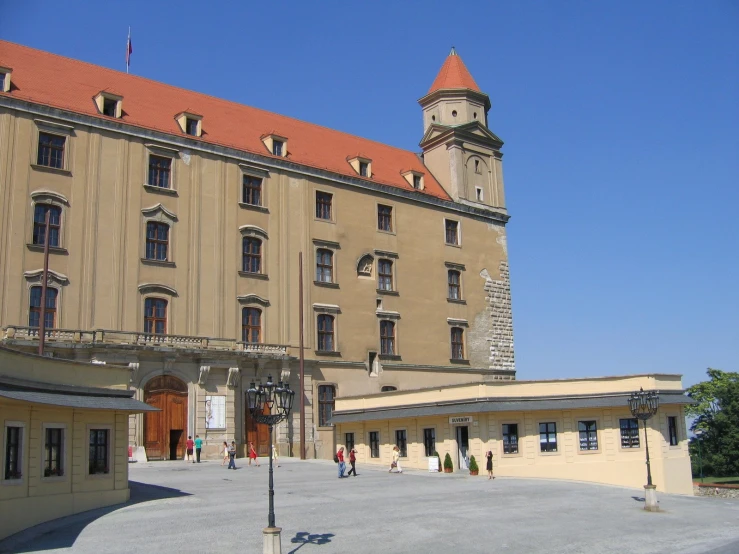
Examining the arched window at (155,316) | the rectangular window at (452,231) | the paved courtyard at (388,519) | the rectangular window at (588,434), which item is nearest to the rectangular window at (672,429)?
the rectangular window at (588,434)

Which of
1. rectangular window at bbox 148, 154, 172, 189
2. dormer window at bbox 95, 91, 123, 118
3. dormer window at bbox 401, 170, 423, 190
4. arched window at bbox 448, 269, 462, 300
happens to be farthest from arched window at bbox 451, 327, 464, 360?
dormer window at bbox 95, 91, 123, 118

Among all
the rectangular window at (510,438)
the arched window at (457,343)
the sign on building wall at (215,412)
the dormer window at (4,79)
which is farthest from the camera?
the arched window at (457,343)

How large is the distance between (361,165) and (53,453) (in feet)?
108

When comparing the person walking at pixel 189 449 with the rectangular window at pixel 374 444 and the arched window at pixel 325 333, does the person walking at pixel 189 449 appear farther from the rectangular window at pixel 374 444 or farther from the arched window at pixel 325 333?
the arched window at pixel 325 333

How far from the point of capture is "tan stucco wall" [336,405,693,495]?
117 ft

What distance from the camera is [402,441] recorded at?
40.0m

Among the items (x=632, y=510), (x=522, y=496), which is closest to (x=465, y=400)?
(x=522, y=496)

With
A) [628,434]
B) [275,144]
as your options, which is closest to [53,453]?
[628,434]

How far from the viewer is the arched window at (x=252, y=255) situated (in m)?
44.8

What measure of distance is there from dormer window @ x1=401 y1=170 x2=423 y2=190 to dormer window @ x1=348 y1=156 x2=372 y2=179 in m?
3.15

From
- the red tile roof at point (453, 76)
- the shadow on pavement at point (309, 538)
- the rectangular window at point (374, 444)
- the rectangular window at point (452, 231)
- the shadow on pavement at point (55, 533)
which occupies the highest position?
the red tile roof at point (453, 76)

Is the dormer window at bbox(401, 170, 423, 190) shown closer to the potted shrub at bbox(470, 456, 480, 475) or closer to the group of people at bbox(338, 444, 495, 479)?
the group of people at bbox(338, 444, 495, 479)

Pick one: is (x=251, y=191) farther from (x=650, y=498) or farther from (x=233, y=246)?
(x=650, y=498)

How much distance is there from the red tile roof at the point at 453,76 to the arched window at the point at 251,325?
23.1 meters
